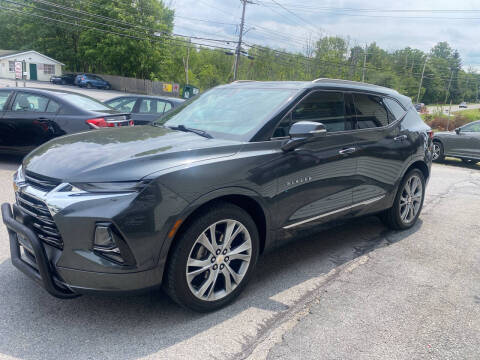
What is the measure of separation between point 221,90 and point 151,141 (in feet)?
4.60

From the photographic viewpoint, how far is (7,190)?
598cm

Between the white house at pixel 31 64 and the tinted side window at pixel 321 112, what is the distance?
2306 inches

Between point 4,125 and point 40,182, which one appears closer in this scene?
point 40,182

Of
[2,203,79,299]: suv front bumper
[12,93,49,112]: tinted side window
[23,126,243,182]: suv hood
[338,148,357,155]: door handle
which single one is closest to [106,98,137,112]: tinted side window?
[12,93,49,112]: tinted side window

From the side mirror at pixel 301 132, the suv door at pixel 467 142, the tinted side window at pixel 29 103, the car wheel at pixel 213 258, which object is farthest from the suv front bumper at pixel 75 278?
the suv door at pixel 467 142

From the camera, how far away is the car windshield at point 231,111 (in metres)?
3.46

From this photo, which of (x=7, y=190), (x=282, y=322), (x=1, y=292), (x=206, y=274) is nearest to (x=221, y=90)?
(x=206, y=274)

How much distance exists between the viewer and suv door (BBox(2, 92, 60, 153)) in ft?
24.3

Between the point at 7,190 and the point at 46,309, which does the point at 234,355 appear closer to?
the point at 46,309

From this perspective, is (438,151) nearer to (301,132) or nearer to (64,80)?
(301,132)

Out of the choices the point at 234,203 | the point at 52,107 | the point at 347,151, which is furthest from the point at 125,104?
the point at 234,203

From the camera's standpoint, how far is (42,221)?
8.70 feet

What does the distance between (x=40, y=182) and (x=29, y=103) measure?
567cm

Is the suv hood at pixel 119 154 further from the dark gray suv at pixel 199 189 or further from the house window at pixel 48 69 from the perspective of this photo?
the house window at pixel 48 69
